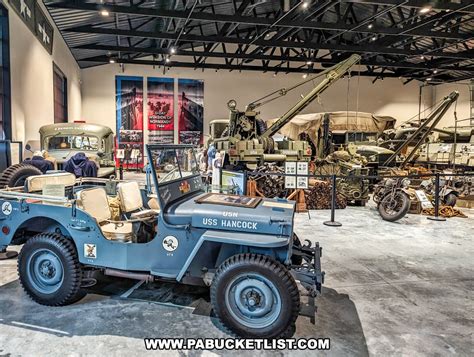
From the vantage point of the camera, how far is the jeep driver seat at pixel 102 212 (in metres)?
3.37

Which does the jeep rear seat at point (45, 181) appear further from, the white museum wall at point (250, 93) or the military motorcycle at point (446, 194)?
the white museum wall at point (250, 93)

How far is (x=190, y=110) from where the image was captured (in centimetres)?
1883

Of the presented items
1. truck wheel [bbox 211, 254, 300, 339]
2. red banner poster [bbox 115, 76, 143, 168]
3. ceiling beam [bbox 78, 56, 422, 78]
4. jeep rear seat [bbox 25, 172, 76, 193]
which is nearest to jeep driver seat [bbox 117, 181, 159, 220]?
jeep rear seat [bbox 25, 172, 76, 193]

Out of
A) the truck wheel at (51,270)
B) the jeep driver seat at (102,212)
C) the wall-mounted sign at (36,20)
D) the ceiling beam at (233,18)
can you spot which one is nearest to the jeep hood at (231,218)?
the jeep driver seat at (102,212)

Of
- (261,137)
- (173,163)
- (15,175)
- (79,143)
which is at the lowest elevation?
(15,175)

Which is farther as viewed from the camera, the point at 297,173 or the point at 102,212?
the point at 297,173

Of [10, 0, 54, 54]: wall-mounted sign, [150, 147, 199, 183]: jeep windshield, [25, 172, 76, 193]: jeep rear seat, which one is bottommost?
[25, 172, 76, 193]: jeep rear seat

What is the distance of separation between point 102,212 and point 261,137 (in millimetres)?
7878

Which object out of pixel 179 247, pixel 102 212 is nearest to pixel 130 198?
pixel 102 212

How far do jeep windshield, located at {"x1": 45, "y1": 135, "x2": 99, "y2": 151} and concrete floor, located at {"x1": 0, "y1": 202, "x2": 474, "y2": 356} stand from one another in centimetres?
513

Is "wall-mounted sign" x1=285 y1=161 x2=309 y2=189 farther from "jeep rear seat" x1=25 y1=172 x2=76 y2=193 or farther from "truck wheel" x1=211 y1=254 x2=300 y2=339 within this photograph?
"truck wheel" x1=211 y1=254 x2=300 y2=339

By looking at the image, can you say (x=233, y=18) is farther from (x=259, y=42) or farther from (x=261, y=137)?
(x=261, y=137)

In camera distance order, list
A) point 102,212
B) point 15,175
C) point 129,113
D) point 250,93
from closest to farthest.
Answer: point 102,212
point 15,175
point 129,113
point 250,93

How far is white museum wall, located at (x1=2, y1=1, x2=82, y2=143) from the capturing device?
24.7 feet
